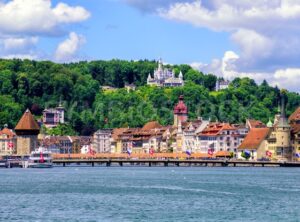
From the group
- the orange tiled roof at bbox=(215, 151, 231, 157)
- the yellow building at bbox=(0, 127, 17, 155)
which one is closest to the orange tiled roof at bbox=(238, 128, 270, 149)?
the orange tiled roof at bbox=(215, 151, 231, 157)

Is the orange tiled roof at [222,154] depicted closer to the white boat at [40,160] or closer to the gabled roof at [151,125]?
the white boat at [40,160]

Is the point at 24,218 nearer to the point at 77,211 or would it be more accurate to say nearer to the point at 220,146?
the point at 77,211

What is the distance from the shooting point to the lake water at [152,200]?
190 feet

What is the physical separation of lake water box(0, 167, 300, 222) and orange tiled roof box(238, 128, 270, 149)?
180 ft

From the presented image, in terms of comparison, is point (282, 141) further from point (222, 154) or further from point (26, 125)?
point (26, 125)

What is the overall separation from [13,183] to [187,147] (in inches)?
3312

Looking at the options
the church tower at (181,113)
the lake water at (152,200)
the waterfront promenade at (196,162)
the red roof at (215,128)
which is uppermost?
the church tower at (181,113)

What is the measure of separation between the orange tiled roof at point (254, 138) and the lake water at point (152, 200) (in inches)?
2160

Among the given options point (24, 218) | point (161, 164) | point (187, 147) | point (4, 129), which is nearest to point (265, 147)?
point (161, 164)

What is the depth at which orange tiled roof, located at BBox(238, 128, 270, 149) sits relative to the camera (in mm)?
149275

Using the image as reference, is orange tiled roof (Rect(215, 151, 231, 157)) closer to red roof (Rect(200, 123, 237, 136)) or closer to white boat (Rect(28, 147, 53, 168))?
red roof (Rect(200, 123, 237, 136))

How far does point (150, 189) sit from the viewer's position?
8038 centimetres

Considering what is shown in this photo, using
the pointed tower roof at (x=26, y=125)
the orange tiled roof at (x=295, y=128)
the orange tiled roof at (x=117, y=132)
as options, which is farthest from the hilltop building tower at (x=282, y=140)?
the orange tiled roof at (x=117, y=132)

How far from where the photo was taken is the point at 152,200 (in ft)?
224
